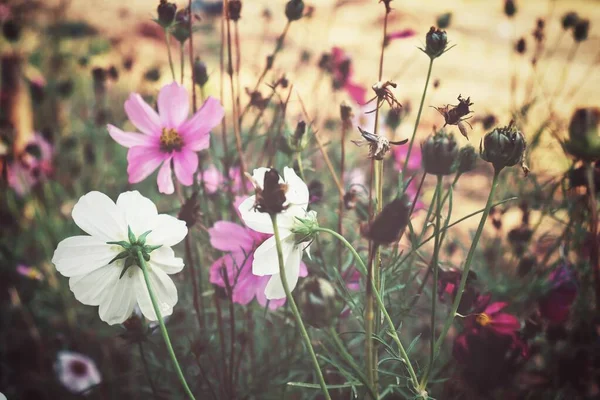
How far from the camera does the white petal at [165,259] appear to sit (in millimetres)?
384

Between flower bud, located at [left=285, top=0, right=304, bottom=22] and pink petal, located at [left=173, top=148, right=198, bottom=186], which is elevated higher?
flower bud, located at [left=285, top=0, right=304, bottom=22]

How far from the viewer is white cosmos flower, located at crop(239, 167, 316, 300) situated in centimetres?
37

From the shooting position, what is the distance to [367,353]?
0.34 metres

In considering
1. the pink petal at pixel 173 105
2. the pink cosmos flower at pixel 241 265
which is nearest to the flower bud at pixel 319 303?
the pink cosmos flower at pixel 241 265

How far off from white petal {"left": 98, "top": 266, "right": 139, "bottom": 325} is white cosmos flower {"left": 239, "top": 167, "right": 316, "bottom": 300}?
0.29 ft

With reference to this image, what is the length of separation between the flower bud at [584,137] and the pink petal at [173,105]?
32 cm

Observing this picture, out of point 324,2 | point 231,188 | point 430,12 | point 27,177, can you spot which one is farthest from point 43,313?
point 430,12

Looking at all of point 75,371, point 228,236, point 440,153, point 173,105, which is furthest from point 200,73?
point 75,371

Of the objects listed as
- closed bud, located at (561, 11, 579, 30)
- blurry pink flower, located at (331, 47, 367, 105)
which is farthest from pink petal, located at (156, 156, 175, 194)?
closed bud, located at (561, 11, 579, 30)

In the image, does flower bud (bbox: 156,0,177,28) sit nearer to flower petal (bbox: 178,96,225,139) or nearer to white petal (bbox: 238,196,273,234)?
flower petal (bbox: 178,96,225,139)

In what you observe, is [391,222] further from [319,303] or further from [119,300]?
[119,300]

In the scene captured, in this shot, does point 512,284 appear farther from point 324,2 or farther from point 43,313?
point 324,2

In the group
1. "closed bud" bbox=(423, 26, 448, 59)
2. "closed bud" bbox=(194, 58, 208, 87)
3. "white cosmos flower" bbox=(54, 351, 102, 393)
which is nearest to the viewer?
"closed bud" bbox=(423, 26, 448, 59)

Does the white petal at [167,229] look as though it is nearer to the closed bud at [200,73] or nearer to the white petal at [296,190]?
the white petal at [296,190]
